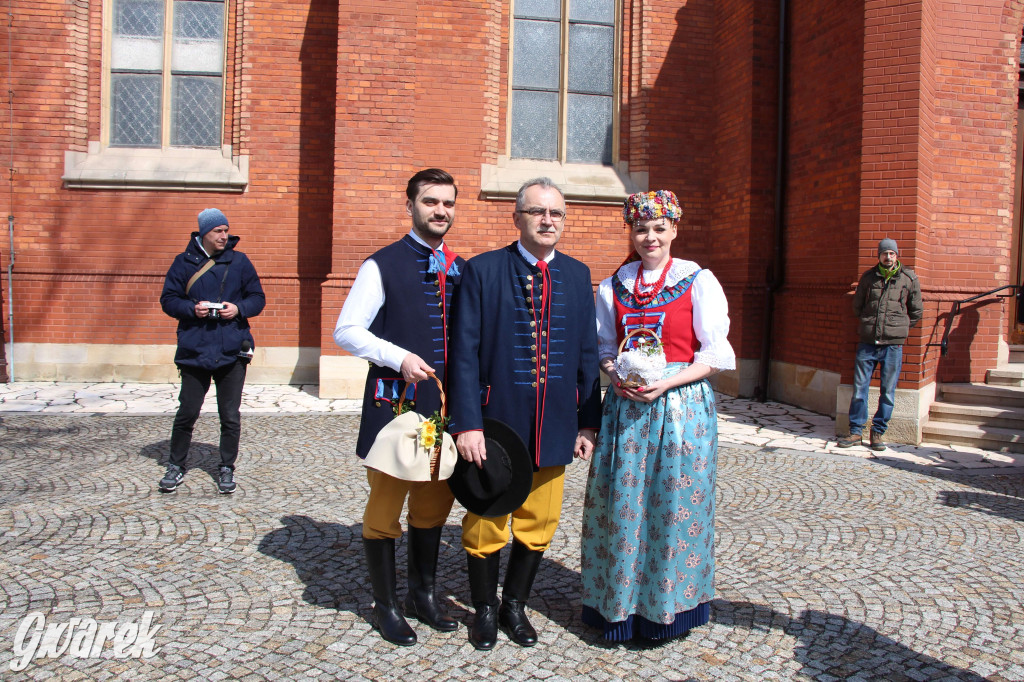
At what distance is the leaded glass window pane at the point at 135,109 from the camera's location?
10.5 m

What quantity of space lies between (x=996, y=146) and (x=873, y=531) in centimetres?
539

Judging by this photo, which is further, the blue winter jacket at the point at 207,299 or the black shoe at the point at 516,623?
the blue winter jacket at the point at 207,299

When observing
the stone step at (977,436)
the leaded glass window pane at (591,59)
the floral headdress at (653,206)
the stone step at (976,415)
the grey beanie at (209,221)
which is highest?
the leaded glass window pane at (591,59)

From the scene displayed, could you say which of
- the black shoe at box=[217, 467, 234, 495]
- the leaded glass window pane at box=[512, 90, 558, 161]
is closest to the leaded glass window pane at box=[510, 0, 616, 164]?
the leaded glass window pane at box=[512, 90, 558, 161]

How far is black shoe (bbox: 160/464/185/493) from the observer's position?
5.27m

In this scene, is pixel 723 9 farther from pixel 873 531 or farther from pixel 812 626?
pixel 812 626

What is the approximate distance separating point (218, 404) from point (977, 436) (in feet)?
22.1

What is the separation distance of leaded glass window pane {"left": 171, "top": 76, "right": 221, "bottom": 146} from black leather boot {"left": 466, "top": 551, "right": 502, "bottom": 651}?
9.13m

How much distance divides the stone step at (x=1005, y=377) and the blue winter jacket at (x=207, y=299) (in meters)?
7.26

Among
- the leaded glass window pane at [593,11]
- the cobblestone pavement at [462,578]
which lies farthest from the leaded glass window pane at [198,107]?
the cobblestone pavement at [462,578]

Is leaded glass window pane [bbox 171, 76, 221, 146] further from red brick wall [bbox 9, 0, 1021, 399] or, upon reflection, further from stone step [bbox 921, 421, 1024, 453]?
stone step [bbox 921, 421, 1024, 453]

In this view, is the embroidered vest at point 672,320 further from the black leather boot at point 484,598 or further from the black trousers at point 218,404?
the black trousers at point 218,404

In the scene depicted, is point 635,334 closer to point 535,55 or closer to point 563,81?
point 563,81

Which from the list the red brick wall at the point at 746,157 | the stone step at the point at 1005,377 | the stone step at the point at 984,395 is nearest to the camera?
the stone step at the point at 984,395
